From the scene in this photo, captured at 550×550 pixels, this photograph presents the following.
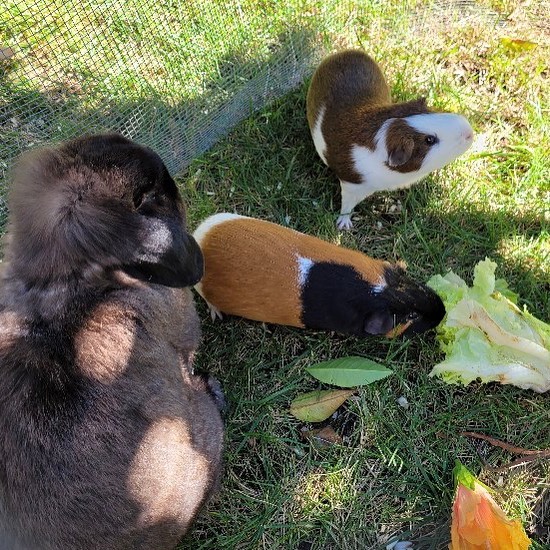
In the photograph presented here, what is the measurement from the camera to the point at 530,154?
3.90 metres

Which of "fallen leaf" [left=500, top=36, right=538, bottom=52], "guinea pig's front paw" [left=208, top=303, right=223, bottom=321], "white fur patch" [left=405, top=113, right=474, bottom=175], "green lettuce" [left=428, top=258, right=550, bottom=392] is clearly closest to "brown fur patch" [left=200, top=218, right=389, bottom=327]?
"guinea pig's front paw" [left=208, top=303, right=223, bottom=321]

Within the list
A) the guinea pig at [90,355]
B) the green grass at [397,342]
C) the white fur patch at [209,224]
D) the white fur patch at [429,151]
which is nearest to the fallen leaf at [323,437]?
the green grass at [397,342]

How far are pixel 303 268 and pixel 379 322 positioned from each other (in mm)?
479

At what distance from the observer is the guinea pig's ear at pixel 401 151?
11.0 ft

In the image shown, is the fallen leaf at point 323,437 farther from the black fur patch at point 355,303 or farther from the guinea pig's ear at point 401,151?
the guinea pig's ear at point 401,151

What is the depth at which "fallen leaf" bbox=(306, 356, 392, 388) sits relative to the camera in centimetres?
327

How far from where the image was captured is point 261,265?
3035 millimetres

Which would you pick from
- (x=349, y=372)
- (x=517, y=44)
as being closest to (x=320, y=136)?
(x=349, y=372)

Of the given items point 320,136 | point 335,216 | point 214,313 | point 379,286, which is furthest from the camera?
point 335,216

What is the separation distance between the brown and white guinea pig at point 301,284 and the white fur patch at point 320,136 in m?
0.73

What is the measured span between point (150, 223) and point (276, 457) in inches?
61.6

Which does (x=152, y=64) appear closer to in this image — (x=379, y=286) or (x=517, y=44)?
(x=379, y=286)

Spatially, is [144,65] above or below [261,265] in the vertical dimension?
above

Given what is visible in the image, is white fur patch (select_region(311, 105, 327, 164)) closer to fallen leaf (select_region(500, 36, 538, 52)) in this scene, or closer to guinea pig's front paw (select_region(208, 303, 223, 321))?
guinea pig's front paw (select_region(208, 303, 223, 321))
